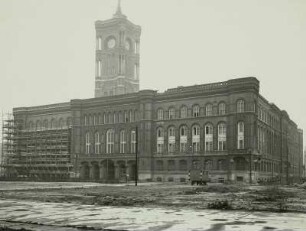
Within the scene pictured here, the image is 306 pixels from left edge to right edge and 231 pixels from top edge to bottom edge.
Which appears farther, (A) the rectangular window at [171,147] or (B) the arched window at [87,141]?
(B) the arched window at [87,141]

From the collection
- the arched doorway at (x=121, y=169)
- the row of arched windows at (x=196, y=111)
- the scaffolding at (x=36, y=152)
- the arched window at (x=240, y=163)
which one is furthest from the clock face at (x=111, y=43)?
the arched window at (x=240, y=163)

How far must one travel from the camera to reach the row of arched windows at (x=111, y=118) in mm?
77494

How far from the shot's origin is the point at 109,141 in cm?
8038

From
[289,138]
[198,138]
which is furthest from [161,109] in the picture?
[289,138]

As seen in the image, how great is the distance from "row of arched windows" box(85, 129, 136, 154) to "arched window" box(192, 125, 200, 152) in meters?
11.5

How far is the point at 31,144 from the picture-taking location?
298 ft

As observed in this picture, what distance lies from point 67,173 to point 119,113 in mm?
15716

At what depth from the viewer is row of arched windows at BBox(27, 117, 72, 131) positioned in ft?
A: 288

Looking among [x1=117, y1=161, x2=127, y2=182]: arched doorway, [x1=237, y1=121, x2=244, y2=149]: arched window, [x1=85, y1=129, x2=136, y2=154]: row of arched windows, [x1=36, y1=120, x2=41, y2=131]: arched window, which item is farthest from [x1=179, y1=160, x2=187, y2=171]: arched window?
[x1=36, y1=120, x2=41, y2=131]: arched window

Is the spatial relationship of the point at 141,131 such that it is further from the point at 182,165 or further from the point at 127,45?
the point at 127,45

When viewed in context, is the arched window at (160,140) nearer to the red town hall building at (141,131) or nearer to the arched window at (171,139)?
the red town hall building at (141,131)

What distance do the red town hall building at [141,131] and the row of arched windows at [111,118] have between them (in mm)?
193

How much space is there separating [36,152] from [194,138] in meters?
36.4

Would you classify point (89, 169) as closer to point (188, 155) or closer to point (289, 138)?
point (188, 155)
